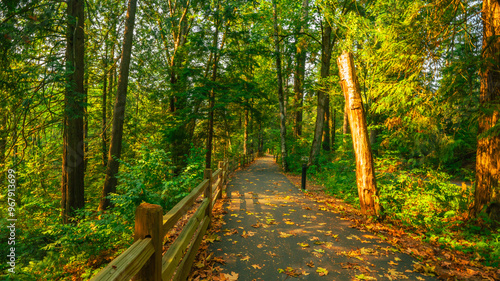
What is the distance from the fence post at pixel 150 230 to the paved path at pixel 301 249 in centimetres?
170

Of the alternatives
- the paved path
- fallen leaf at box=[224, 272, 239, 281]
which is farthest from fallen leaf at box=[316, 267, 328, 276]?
fallen leaf at box=[224, 272, 239, 281]

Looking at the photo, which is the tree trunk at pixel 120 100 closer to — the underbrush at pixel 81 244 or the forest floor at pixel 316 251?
the underbrush at pixel 81 244

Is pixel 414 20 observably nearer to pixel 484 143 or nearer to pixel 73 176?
pixel 484 143

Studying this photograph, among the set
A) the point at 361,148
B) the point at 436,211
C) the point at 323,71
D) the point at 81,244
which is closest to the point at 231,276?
the point at 81,244

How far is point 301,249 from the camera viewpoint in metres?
4.50

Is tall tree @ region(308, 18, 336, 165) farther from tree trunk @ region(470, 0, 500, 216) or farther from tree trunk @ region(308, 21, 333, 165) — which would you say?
tree trunk @ region(470, 0, 500, 216)

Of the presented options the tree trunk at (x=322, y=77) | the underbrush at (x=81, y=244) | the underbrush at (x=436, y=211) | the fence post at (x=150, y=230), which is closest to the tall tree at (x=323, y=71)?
the tree trunk at (x=322, y=77)

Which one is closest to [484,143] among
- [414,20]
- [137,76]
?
[414,20]

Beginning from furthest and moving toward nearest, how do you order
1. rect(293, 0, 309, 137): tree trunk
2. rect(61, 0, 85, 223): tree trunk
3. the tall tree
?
rect(293, 0, 309, 137): tree trunk
the tall tree
rect(61, 0, 85, 223): tree trunk

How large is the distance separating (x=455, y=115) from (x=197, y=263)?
6.80 m

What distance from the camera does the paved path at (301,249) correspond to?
12.1ft

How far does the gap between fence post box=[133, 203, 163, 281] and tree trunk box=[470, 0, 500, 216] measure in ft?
20.0

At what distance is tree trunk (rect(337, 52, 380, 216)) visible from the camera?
6203mm

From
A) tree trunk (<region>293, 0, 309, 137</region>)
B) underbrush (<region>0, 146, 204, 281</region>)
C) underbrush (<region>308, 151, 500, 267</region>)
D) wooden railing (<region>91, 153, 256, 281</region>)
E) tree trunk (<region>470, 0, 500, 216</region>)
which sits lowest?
underbrush (<region>0, 146, 204, 281</region>)
